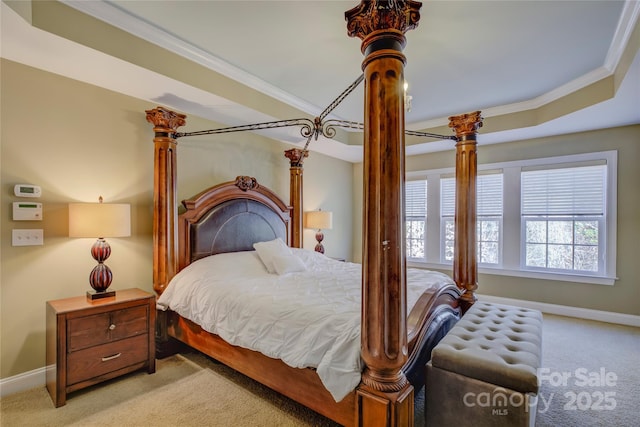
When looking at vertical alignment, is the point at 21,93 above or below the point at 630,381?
above

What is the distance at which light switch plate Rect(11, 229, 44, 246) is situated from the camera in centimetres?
229

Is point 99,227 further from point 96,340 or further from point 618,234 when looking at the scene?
point 618,234

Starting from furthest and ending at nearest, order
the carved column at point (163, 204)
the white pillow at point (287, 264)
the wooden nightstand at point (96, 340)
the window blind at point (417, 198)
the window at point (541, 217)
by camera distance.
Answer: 1. the window blind at point (417, 198)
2. the window at point (541, 217)
3. the white pillow at point (287, 264)
4. the carved column at point (163, 204)
5. the wooden nightstand at point (96, 340)

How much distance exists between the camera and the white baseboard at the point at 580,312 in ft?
12.3

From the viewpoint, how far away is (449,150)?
514 centimetres

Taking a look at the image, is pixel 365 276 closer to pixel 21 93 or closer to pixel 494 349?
pixel 494 349

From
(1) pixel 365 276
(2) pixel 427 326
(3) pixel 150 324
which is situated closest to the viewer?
(1) pixel 365 276

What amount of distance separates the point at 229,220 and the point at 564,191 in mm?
4499

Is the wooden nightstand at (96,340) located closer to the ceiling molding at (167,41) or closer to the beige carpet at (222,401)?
the beige carpet at (222,401)

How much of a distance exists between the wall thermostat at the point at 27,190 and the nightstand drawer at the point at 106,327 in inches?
40.9

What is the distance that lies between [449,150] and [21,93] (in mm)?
5297

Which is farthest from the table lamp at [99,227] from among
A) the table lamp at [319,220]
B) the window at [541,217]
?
the window at [541,217]

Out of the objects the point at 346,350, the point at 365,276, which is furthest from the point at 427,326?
the point at 365,276

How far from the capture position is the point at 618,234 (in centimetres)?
384
